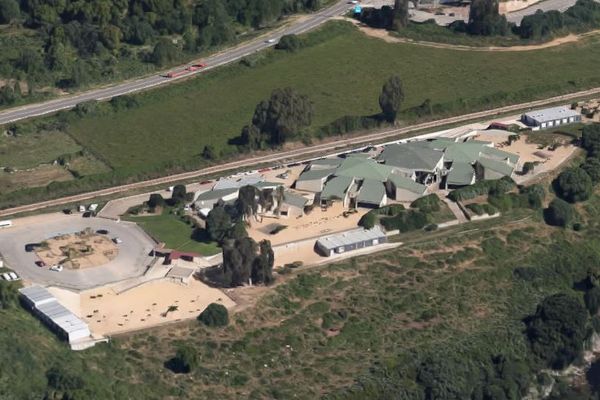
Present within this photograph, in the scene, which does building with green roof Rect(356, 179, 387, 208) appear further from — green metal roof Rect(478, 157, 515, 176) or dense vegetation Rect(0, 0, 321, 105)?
dense vegetation Rect(0, 0, 321, 105)

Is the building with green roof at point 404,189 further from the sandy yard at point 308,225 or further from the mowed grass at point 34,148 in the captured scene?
the mowed grass at point 34,148

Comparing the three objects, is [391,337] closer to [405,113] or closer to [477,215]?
[477,215]

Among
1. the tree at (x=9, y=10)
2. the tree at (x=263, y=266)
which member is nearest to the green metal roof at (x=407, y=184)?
the tree at (x=263, y=266)

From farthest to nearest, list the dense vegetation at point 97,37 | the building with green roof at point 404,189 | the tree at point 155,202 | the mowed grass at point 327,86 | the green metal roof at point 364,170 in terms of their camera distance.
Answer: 1. the dense vegetation at point 97,37
2. the mowed grass at point 327,86
3. the green metal roof at point 364,170
4. the building with green roof at point 404,189
5. the tree at point 155,202

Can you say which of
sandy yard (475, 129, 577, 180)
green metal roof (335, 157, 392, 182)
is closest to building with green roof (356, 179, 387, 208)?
green metal roof (335, 157, 392, 182)

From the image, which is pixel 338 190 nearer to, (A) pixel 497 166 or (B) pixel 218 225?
(B) pixel 218 225

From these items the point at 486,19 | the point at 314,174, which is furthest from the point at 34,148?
the point at 486,19
